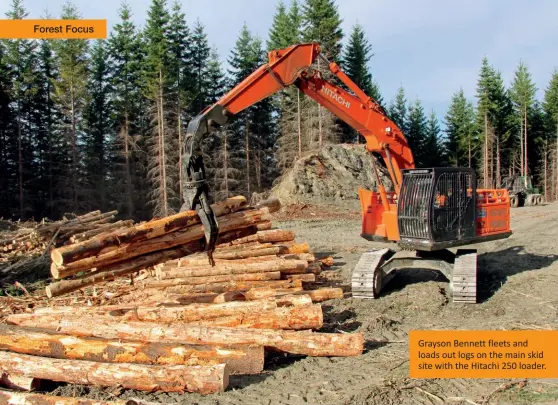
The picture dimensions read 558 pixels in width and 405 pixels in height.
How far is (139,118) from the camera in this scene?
3950 centimetres

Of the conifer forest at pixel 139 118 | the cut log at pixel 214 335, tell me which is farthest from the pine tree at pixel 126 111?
the cut log at pixel 214 335

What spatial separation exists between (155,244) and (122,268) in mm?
501

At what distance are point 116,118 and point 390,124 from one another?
3193 centimetres

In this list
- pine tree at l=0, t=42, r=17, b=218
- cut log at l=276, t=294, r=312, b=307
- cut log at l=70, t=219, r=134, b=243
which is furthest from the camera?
pine tree at l=0, t=42, r=17, b=218

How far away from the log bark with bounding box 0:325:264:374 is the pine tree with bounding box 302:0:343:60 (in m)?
35.3

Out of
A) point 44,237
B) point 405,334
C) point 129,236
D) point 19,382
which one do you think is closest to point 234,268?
point 129,236

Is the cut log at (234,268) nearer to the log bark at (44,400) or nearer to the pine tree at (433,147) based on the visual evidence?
the log bark at (44,400)

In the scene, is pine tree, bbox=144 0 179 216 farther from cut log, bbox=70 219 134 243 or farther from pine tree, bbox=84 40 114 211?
cut log, bbox=70 219 134 243

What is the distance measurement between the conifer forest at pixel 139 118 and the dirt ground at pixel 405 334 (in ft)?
82.9

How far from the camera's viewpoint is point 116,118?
37.1 metres

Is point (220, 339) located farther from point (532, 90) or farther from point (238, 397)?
point (532, 90)

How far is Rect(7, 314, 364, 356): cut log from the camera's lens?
5.30 metres

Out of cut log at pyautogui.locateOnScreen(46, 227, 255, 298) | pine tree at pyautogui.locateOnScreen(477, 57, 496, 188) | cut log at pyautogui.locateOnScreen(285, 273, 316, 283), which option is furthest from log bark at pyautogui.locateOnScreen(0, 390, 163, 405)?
pine tree at pyautogui.locateOnScreen(477, 57, 496, 188)

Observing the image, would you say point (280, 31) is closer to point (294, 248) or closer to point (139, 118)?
point (139, 118)
